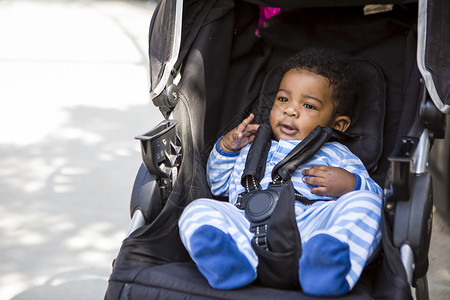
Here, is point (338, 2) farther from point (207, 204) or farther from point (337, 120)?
point (207, 204)

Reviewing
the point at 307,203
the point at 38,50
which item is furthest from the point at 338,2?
the point at 38,50

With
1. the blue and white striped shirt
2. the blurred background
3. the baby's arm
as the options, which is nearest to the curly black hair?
the blue and white striped shirt

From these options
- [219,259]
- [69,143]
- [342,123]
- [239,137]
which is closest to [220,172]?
[239,137]

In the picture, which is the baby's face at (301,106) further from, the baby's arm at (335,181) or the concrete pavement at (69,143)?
the concrete pavement at (69,143)

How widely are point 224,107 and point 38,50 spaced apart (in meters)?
3.22

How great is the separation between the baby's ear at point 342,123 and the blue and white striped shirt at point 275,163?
4.9 inches

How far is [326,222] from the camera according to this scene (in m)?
1.58

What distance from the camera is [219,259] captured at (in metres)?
A: 1.42

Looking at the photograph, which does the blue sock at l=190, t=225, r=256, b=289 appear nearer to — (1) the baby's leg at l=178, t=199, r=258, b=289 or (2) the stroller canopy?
(1) the baby's leg at l=178, t=199, r=258, b=289

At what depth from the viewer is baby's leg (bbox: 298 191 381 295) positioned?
1.36 meters

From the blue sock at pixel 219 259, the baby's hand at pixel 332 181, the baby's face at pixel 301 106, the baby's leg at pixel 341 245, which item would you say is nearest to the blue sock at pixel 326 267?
the baby's leg at pixel 341 245

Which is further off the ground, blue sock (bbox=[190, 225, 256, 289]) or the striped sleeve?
the striped sleeve

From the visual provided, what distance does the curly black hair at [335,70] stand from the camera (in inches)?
79.7

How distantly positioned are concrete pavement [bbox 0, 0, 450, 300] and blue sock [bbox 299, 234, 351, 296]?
1.02 m
